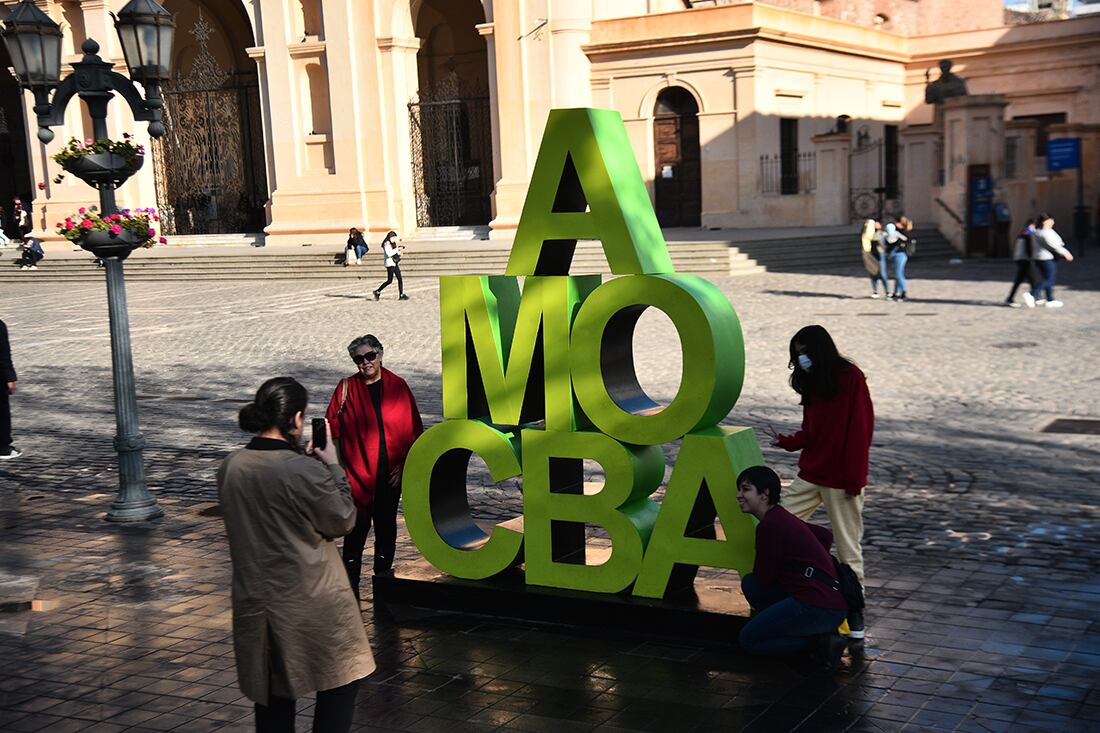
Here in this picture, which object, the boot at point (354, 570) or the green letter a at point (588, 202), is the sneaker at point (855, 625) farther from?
the boot at point (354, 570)

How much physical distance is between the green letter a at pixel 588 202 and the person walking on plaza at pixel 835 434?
3.41 feet

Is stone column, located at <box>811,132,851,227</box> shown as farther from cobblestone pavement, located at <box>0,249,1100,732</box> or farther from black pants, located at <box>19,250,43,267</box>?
black pants, located at <box>19,250,43,267</box>

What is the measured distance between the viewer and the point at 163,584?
26.5 ft

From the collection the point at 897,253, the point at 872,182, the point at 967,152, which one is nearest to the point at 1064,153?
the point at 967,152

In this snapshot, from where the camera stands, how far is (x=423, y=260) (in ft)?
105

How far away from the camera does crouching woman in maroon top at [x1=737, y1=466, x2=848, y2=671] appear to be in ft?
20.1

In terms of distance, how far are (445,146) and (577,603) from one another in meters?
32.6

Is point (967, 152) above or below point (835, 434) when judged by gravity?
above

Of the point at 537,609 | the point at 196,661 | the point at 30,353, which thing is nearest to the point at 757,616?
the point at 537,609

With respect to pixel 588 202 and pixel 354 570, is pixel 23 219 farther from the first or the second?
pixel 588 202

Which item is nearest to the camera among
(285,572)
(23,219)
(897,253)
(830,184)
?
(285,572)

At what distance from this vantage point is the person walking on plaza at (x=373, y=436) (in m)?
7.51

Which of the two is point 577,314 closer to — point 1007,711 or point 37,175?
point 1007,711

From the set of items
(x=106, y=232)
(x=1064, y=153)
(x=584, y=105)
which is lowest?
(x=106, y=232)
